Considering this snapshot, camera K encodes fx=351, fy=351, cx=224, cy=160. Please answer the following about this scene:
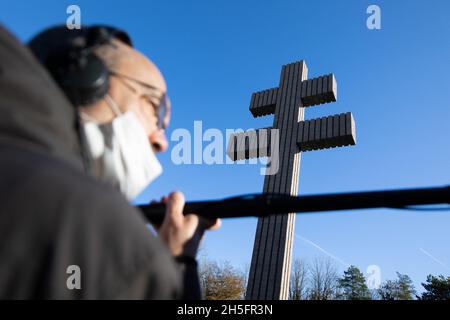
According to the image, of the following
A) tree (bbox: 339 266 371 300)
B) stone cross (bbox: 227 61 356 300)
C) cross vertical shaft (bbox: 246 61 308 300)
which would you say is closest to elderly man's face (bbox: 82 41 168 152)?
stone cross (bbox: 227 61 356 300)

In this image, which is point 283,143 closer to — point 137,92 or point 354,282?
point 137,92

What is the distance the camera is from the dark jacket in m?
0.52

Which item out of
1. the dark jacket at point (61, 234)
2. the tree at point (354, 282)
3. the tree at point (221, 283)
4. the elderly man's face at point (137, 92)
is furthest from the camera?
the tree at point (354, 282)

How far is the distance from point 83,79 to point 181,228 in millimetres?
706

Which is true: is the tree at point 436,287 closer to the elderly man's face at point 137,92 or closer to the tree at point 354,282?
the tree at point 354,282

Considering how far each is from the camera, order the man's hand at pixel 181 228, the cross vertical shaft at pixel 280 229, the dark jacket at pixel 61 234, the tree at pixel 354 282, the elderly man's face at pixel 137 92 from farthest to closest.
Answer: the tree at pixel 354 282 < the cross vertical shaft at pixel 280 229 < the man's hand at pixel 181 228 < the elderly man's face at pixel 137 92 < the dark jacket at pixel 61 234

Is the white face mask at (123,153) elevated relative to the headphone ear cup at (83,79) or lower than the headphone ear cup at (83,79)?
lower

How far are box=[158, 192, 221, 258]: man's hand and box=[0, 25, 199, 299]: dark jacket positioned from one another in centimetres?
80

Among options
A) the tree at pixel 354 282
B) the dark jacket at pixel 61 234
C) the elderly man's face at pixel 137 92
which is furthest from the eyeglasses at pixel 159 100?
the tree at pixel 354 282

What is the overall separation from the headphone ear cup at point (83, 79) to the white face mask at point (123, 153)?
0.07 m

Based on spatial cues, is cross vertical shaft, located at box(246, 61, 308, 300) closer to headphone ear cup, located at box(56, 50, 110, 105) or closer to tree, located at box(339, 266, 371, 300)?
headphone ear cup, located at box(56, 50, 110, 105)

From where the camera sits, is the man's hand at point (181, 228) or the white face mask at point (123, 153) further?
the man's hand at point (181, 228)

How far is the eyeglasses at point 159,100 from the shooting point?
143 centimetres

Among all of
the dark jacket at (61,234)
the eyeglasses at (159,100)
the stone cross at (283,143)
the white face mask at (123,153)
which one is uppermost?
the stone cross at (283,143)
